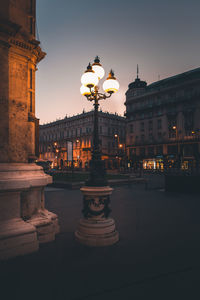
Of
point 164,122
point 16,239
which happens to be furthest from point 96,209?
point 164,122

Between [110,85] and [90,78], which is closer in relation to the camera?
[90,78]

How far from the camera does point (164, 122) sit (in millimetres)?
46750

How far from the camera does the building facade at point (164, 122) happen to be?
41656 mm

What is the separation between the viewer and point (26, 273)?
3.23 meters

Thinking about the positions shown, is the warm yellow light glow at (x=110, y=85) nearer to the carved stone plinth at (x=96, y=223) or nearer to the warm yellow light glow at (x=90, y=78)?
the warm yellow light glow at (x=90, y=78)

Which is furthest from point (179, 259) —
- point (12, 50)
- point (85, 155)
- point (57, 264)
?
point (85, 155)

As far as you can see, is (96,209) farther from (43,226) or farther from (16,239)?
(16,239)

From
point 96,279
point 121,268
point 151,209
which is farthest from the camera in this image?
point 151,209

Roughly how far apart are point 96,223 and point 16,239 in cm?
167

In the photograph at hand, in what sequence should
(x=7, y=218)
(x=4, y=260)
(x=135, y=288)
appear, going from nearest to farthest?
(x=135, y=288) → (x=4, y=260) → (x=7, y=218)

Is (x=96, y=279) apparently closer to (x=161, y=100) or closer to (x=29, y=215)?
(x=29, y=215)

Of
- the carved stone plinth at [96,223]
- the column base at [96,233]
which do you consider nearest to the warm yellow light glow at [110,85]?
the carved stone plinth at [96,223]

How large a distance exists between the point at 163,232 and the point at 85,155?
55873mm

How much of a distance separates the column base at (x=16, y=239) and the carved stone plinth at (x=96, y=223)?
105cm
